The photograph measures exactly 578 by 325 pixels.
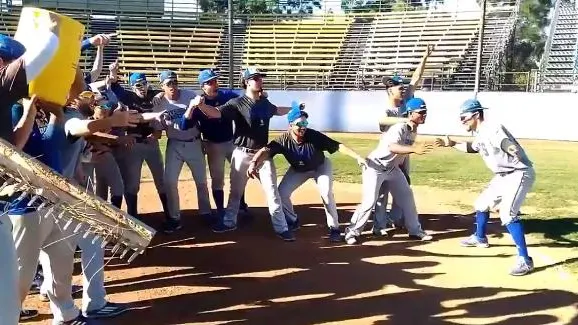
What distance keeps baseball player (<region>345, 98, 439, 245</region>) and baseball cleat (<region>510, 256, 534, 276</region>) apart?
1.46m

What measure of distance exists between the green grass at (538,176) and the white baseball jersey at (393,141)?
6.80 ft

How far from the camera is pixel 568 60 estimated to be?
83.4ft

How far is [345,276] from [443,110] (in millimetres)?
15750

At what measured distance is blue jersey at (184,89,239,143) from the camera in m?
7.78

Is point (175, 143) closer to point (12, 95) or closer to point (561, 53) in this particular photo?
point (12, 95)

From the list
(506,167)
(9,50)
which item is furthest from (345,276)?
(9,50)

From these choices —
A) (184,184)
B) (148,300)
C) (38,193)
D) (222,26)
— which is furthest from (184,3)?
(38,193)

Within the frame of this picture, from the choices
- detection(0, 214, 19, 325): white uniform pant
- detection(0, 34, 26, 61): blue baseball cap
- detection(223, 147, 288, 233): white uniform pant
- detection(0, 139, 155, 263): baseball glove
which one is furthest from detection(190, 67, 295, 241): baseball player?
detection(0, 214, 19, 325): white uniform pant

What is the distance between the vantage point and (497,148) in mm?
6453

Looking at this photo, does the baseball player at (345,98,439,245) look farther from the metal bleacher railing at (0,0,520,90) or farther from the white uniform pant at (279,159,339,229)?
the metal bleacher railing at (0,0,520,90)

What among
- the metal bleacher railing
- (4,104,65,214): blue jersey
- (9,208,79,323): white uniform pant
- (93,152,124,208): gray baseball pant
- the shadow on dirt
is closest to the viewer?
(9,208,79,323): white uniform pant

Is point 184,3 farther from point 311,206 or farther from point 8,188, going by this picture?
point 8,188

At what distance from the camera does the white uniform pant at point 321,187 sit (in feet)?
24.3

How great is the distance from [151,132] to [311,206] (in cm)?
293
